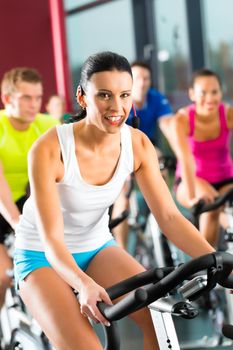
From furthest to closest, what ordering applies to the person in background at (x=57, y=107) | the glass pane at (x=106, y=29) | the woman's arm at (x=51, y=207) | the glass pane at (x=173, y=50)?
the glass pane at (x=106, y=29) → the glass pane at (x=173, y=50) → the person in background at (x=57, y=107) → the woman's arm at (x=51, y=207)

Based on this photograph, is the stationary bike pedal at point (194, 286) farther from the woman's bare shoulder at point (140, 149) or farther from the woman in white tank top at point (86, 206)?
the woman's bare shoulder at point (140, 149)

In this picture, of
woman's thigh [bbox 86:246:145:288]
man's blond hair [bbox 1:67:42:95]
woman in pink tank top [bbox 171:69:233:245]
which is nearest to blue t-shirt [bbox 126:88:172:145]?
woman in pink tank top [bbox 171:69:233:245]

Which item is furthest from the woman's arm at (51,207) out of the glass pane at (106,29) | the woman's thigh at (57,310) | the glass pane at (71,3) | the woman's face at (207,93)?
the glass pane at (71,3)

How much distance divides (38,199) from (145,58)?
21.8 ft

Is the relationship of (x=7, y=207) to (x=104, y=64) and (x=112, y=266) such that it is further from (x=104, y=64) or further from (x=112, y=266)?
(x=104, y=64)

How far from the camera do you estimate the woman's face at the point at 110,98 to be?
77.8 inches

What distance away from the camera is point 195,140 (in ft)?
14.3

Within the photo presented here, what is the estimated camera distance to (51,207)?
1976mm

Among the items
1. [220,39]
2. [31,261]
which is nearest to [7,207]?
[31,261]

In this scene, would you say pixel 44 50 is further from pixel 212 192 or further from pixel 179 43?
pixel 212 192

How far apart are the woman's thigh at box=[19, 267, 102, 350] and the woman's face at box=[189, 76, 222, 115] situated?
2154 millimetres

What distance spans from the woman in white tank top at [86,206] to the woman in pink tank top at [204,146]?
5.58 feet

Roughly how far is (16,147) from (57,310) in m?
1.57

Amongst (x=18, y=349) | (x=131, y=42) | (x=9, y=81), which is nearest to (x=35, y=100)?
(x=9, y=81)
